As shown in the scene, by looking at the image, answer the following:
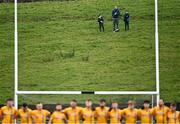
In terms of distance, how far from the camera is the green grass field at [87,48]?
125ft

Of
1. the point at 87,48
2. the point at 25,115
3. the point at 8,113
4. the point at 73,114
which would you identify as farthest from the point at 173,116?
the point at 87,48

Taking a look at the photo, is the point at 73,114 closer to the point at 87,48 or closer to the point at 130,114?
the point at 130,114

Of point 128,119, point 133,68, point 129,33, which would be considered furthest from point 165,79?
point 128,119

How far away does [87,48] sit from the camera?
42219 mm

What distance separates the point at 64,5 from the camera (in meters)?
47.5

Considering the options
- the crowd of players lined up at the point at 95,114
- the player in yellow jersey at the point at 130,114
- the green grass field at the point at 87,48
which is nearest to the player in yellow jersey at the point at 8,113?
the crowd of players lined up at the point at 95,114

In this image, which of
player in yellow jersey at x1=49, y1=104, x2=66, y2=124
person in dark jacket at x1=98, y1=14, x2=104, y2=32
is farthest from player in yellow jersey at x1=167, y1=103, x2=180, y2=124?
person in dark jacket at x1=98, y1=14, x2=104, y2=32

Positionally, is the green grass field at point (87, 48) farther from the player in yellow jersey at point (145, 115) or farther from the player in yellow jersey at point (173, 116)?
the player in yellow jersey at point (173, 116)

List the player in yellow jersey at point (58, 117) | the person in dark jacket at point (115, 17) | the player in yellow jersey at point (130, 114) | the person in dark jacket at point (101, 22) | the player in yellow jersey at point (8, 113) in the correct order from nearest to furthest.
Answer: the player in yellow jersey at point (58, 117) → the player in yellow jersey at point (130, 114) → the player in yellow jersey at point (8, 113) → the person in dark jacket at point (115, 17) → the person in dark jacket at point (101, 22)

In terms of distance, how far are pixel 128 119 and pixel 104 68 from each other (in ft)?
58.3

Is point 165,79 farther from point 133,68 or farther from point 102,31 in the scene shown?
point 102,31

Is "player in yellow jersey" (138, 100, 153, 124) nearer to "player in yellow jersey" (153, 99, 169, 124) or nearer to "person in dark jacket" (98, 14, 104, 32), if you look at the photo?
"player in yellow jersey" (153, 99, 169, 124)

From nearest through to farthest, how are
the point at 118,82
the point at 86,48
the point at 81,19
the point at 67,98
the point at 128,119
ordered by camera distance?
the point at 128,119 → the point at 67,98 → the point at 118,82 → the point at 86,48 → the point at 81,19

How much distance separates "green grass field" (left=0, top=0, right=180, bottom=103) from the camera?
38.1 meters
